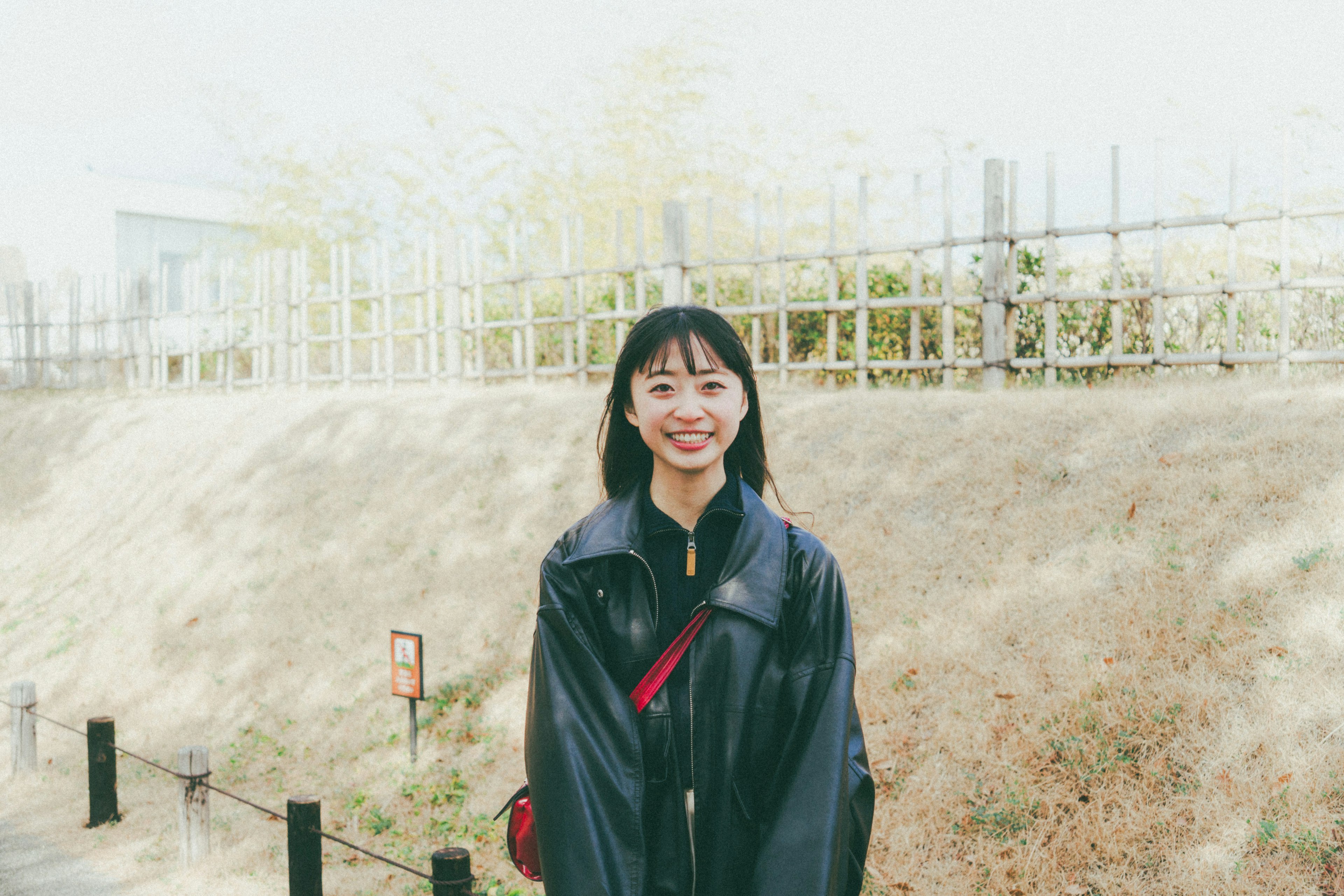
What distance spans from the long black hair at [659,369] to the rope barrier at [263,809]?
155 cm

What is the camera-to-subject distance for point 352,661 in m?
6.65

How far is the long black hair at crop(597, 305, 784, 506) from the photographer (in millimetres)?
1946

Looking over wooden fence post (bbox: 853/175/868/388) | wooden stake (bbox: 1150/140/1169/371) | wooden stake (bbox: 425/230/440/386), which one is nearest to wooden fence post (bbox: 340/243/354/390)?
wooden stake (bbox: 425/230/440/386)

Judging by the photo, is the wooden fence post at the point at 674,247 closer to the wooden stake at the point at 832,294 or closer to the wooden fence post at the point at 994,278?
the wooden stake at the point at 832,294

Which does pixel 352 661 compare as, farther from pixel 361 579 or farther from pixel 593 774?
pixel 593 774

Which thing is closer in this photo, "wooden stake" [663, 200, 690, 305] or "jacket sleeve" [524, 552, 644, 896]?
"jacket sleeve" [524, 552, 644, 896]

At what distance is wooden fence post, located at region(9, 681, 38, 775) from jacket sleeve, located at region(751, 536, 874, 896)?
236 inches

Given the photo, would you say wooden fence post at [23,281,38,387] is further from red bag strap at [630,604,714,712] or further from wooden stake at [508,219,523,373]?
red bag strap at [630,604,714,712]

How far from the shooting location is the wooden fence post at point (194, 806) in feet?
15.3

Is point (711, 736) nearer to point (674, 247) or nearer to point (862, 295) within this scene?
point (862, 295)

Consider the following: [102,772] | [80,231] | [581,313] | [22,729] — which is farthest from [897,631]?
[80,231]

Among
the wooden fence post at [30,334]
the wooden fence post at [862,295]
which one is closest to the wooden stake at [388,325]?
the wooden fence post at [862,295]

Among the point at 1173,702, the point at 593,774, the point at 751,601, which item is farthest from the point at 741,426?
the point at 1173,702

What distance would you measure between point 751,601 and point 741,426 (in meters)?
0.47
